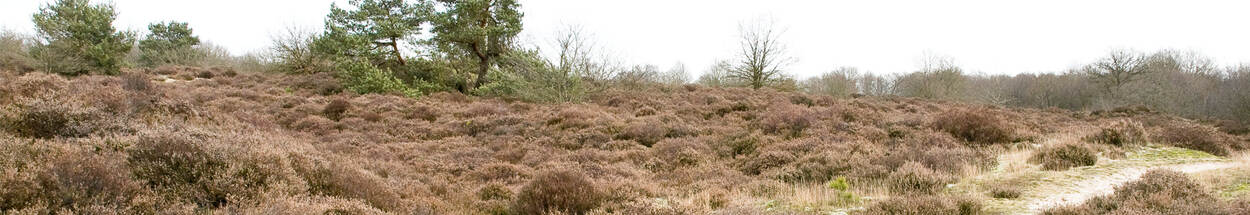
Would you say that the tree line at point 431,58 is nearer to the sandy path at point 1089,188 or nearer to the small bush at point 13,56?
the small bush at point 13,56

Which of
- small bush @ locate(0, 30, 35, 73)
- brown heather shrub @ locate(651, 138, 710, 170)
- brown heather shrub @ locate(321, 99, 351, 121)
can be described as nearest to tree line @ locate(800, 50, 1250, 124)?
brown heather shrub @ locate(651, 138, 710, 170)

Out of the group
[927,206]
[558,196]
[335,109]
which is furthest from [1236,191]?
[335,109]

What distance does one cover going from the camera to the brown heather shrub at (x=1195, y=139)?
10.6 m

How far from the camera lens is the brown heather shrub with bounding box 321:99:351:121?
1492 centimetres

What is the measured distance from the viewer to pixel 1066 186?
21.0ft

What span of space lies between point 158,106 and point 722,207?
9.80m

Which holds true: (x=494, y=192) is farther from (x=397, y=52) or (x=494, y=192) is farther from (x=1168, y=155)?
(x=397, y=52)

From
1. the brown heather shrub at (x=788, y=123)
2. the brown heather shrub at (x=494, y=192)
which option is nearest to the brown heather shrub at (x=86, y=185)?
the brown heather shrub at (x=494, y=192)

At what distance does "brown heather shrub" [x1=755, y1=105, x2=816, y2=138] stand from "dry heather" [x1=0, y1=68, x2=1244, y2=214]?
2.8 inches

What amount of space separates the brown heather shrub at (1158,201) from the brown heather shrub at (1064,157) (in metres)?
2.29

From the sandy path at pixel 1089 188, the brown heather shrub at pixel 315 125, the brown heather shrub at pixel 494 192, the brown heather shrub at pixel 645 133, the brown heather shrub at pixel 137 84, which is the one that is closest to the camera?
the sandy path at pixel 1089 188

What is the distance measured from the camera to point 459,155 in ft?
34.7

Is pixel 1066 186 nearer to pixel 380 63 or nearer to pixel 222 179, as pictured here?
pixel 222 179

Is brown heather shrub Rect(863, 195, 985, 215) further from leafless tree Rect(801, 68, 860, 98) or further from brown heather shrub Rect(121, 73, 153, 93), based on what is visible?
leafless tree Rect(801, 68, 860, 98)
